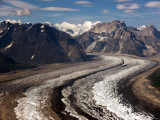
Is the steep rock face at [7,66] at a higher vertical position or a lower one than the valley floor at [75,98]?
higher

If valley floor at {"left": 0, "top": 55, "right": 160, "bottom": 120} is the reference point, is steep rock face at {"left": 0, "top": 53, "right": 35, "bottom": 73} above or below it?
above

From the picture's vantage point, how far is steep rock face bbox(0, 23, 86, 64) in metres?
155

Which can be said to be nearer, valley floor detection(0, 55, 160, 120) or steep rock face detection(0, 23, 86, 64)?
valley floor detection(0, 55, 160, 120)

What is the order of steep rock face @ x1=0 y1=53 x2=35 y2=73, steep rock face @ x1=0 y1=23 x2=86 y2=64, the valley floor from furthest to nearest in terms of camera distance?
1. steep rock face @ x1=0 y1=23 x2=86 y2=64
2. steep rock face @ x1=0 y1=53 x2=35 y2=73
3. the valley floor

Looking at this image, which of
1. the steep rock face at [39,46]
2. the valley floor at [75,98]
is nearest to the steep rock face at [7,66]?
the valley floor at [75,98]

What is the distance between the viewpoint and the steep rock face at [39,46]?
6103 inches

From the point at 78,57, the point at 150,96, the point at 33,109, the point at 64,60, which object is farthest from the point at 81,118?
the point at 78,57

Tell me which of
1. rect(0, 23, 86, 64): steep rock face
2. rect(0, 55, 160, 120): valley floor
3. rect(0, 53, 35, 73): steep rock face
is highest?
rect(0, 23, 86, 64): steep rock face

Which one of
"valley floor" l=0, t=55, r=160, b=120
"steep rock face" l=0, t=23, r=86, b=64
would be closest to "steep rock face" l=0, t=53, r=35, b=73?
"valley floor" l=0, t=55, r=160, b=120

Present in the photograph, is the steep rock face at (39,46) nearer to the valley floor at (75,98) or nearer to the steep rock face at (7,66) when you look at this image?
the steep rock face at (7,66)

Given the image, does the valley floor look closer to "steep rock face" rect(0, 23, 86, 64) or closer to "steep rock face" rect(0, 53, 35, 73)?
"steep rock face" rect(0, 53, 35, 73)

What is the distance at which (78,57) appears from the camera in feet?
543

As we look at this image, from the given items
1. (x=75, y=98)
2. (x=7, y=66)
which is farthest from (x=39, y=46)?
(x=75, y=98)

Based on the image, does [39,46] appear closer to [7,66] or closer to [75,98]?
[7,66]
